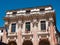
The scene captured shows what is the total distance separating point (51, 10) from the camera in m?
34.6

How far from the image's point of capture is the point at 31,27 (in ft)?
116

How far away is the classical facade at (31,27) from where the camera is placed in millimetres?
33434

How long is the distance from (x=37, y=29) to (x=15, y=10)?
7.94m

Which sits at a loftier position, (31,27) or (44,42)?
(31,27)

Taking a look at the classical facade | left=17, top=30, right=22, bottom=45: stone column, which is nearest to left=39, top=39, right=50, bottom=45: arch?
the classical facade

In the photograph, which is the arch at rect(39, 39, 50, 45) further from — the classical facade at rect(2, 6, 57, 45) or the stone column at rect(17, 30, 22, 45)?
the stone column at rect(17, 30, 22, 45)

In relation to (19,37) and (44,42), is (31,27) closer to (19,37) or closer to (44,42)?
(19,37)

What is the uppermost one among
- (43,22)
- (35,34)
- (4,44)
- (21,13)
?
(21,13)

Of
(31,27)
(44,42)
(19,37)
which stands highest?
(31,27)

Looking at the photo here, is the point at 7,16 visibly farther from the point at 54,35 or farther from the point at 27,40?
the point at 54,35

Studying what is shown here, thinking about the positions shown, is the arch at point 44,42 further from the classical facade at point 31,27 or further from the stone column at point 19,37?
the stone column at point 19,37

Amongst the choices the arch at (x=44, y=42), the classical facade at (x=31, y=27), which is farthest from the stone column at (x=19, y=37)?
the arch at (x=44, y=42)

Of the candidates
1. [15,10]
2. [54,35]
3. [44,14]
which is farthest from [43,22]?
[15,10]

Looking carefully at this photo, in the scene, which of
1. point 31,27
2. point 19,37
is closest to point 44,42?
point 31,27
